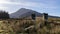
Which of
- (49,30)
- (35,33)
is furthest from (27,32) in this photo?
(49,30)

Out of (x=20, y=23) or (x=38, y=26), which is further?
(x=20, y=23)

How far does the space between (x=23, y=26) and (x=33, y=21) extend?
2.30 feet

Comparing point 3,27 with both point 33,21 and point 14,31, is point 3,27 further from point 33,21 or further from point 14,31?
point 33,21

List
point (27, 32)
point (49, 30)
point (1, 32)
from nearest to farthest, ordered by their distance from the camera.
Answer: point (49, 30), point (27, 32), point (1, 32)

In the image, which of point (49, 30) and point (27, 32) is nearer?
point (49, 30)

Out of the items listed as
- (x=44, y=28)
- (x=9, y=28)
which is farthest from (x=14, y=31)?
(x=44, y=28)

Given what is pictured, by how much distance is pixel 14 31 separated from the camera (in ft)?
36.5

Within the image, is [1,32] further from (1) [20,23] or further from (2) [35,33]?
(2) [35,33]

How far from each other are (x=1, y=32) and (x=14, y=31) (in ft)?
3.17

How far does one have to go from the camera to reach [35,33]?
33.9 ft

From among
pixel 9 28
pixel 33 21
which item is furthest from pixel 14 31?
pixel 33 21

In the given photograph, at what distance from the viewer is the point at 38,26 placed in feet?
34.5

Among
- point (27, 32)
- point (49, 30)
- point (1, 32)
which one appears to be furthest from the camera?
point (1, 32)

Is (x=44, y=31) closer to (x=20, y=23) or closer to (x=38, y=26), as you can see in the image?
(x=38, y=26)
